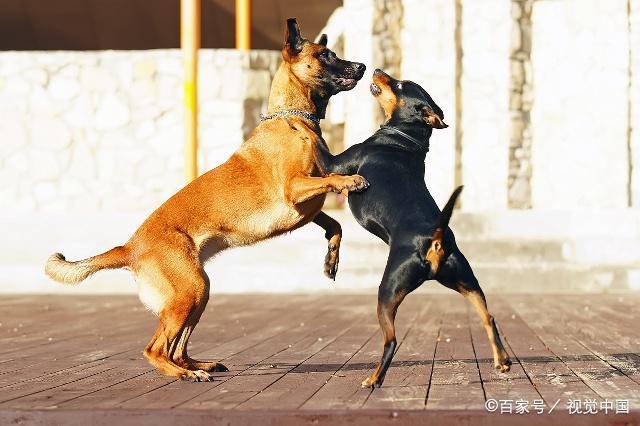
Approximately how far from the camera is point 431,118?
559cm

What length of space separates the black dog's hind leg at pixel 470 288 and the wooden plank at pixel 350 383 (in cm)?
66

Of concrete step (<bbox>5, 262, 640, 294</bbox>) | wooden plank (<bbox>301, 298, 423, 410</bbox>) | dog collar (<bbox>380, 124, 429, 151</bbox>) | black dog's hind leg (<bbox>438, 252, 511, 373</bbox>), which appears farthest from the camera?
concrete step (<bbox>5, 262, 640, 294</bbox>)

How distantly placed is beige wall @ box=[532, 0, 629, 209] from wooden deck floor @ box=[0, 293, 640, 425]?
8.21 feet

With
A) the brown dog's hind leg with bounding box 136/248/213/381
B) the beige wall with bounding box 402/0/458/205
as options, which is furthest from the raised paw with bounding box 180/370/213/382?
the beige wall with bounding box 402/0/458/205

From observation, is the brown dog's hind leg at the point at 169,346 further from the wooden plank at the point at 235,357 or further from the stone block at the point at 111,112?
the stone block at the point at 111,112

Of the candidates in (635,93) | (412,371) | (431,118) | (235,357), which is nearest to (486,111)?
(635,93)

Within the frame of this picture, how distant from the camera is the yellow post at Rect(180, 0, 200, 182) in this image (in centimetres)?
1343

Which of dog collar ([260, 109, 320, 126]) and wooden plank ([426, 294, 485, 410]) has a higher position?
dog collar ([260, 109, 320, 126])

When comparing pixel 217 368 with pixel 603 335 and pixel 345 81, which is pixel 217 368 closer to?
pixel 345 81

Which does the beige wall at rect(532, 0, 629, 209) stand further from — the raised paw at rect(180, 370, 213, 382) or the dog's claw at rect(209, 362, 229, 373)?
the raised paw at rect(180, 370, 213, 382)

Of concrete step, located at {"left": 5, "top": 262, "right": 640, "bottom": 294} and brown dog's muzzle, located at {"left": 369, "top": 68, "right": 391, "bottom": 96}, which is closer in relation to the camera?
brown dog's muzzle, located at {"left": 369, "top": 68, "right": 391, "bottom": 96}

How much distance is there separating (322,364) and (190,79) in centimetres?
777

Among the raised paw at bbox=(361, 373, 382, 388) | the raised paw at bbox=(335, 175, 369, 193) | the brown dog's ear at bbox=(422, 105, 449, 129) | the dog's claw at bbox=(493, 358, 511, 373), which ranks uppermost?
the brown dog's ear at bbox=(422, 105, 449, 129)

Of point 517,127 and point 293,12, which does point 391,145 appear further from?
point 293,12
